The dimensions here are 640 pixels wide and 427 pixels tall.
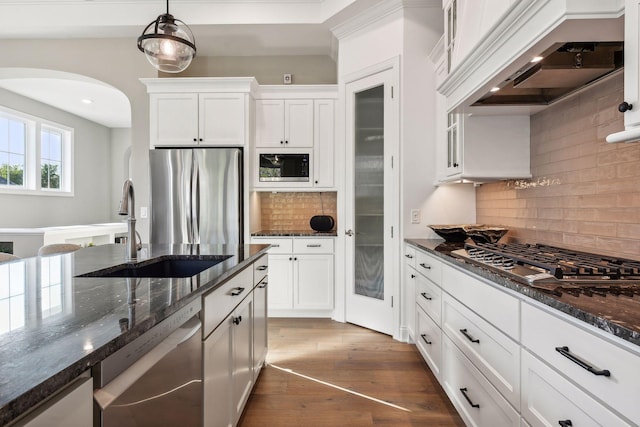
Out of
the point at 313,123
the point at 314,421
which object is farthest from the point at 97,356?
the point at 313,123

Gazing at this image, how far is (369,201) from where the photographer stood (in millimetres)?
3531

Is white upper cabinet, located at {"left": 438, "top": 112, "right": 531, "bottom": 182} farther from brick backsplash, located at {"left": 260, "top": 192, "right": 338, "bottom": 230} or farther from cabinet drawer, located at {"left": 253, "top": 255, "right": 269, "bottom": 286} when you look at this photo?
brick backsplash, located at {"left": 260, "top": 192, "right": 338, "bottom": 230}

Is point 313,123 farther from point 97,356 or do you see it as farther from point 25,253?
point 25,253

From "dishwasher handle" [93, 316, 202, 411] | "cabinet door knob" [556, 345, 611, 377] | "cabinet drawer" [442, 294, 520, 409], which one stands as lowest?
"cabinet drawer" [442, 294, 520, 409]

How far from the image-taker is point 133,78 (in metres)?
4.08

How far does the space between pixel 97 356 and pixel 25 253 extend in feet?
17.6

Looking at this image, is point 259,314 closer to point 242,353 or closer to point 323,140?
point 242,353

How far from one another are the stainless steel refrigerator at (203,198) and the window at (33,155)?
372cm

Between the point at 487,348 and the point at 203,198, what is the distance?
9.90ft

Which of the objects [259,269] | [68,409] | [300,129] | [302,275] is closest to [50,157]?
[300,129]

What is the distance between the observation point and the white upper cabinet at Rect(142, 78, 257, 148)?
152 inches

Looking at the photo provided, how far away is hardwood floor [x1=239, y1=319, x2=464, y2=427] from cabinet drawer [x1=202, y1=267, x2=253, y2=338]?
761 mm

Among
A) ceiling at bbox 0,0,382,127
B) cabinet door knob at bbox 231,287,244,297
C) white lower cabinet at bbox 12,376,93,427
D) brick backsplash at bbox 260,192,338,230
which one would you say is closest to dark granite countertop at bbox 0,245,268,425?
white lower cabinet at bbox 12,376,93,427

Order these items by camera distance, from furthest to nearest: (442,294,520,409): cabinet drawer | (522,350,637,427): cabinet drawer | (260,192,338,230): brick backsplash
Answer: (260,192,338,230): brick backsplash
(442,294,520,409): cabinet drawer
(522,350,637,427): cabinet drawer
